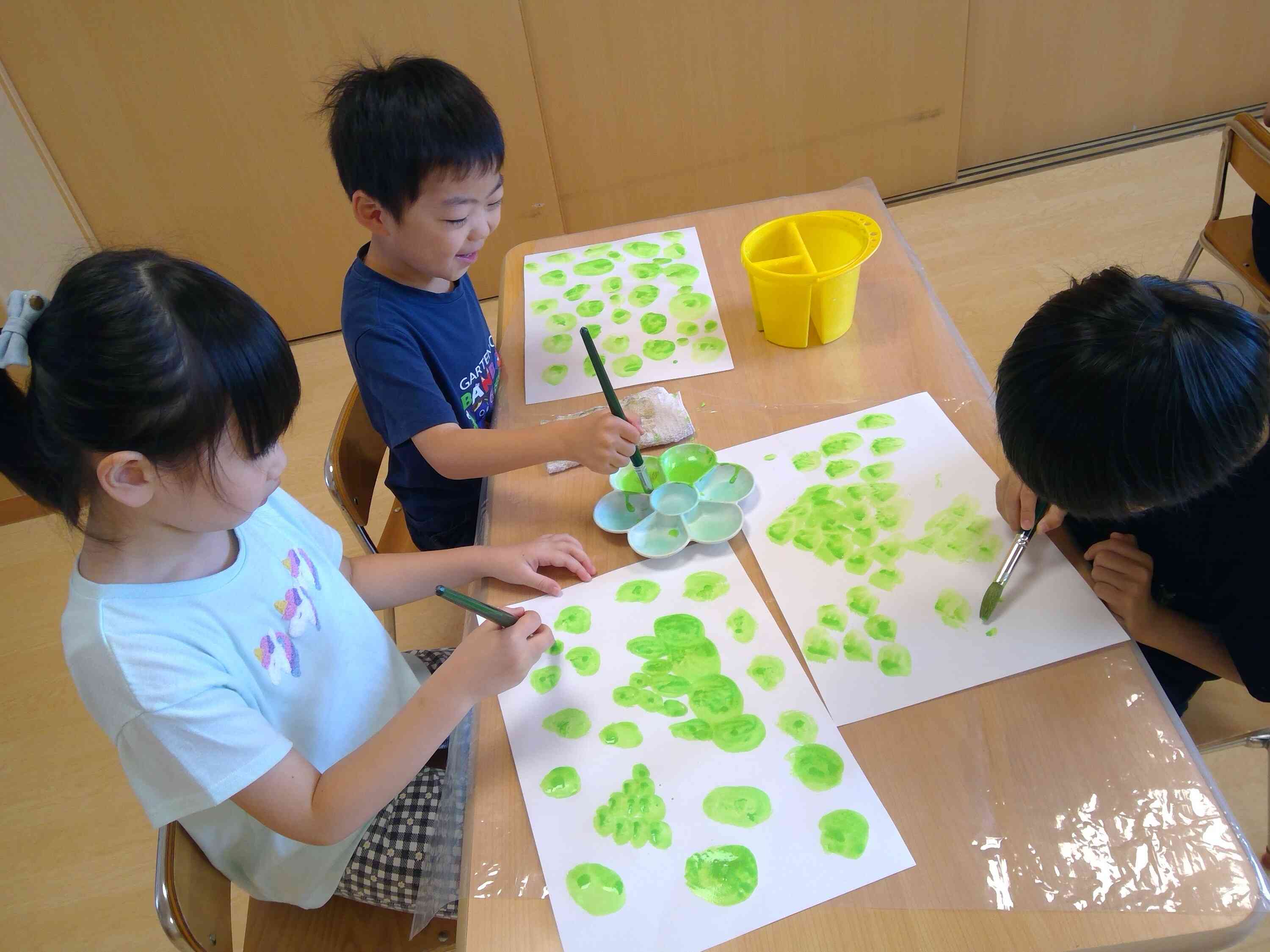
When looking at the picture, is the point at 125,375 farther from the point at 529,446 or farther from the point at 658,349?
the point at 658,349

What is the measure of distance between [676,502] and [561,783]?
12.9 inches

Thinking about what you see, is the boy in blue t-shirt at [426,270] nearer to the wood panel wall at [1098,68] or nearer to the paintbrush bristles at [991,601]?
the paintbrush bristles at [991,601]

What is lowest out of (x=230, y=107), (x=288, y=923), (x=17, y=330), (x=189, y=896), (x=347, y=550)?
(x=347, y=550)

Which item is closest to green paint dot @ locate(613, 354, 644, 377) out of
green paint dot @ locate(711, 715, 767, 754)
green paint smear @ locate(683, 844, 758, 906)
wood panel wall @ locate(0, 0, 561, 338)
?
green paint dot @ locate(711, 715, 767, 754)

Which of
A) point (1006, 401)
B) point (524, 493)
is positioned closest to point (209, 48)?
point (524, 493)

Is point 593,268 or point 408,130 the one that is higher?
point 408,130

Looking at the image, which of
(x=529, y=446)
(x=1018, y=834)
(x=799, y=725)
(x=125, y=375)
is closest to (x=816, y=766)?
(x=799, y=725)

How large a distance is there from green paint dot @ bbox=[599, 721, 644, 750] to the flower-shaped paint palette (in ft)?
0.63

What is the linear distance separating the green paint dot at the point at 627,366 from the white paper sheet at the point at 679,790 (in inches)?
14.4

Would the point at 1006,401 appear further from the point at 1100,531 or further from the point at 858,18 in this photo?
the point at 858,18

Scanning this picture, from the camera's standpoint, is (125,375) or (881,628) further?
(881,628)

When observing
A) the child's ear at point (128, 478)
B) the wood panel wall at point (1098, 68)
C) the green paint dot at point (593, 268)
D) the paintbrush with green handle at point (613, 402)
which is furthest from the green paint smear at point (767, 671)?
the wood panel wall at point (1098, 68)

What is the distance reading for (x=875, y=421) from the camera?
95 cm

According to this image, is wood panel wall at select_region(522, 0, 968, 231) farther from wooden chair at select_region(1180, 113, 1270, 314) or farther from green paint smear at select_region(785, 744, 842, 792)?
green paint smear at select_region(785, 744, 842, 792)
